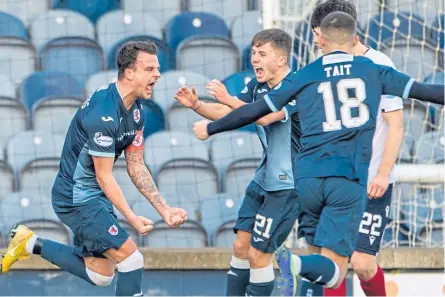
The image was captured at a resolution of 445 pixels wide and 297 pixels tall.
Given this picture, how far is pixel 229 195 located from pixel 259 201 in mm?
2755

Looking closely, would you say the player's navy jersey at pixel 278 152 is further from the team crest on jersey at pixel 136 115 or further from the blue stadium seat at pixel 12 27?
the blue stadium seat at pixel 12 27

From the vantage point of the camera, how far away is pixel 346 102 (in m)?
5.75

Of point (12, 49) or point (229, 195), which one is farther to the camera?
point (12, 49)

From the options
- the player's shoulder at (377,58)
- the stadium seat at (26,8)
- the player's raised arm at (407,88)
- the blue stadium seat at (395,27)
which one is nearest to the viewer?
the player's raised arm at (407,88)

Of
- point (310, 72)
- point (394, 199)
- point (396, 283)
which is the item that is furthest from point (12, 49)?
point (310, 72)

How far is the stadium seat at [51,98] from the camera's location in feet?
32.4

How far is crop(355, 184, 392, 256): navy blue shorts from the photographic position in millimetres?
6434

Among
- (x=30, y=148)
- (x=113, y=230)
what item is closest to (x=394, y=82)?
(x=113, y=230)

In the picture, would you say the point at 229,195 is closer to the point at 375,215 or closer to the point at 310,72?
the point at 375,215

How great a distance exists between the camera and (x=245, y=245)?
6613 mm

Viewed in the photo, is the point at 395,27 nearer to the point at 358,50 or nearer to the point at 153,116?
the point at 153,116

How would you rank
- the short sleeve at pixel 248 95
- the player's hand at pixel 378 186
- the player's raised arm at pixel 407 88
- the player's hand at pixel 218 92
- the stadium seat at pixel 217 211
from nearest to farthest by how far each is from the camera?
the player's raised arm at pixel 407 88 < the player's hand at pixel 378 186 < the player's hand at pixel 218 92 < the short sleeve at pixel 248 95 < the stadium seat at pixel 217 211

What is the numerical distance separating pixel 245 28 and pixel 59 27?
168cm

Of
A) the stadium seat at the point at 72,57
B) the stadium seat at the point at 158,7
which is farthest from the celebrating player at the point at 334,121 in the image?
the stadium seat at the point at 158,7
